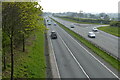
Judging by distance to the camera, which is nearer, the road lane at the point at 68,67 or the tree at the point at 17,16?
the tree at the point at 17,16

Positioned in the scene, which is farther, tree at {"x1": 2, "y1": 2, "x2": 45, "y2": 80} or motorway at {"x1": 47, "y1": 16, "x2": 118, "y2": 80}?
motorway at {"x1": 47, "y1": 16, "x2": 118, "y2": 80}

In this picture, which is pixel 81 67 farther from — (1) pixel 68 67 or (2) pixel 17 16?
(2) pixel 17 16

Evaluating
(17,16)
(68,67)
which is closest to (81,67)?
(68,67)

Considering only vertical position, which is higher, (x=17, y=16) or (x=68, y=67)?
(x=17, y=16)

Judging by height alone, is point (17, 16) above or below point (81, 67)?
above

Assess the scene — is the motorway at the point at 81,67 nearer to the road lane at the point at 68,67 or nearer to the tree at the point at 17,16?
the road lane at the point at 68,67

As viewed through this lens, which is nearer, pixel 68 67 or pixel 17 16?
pixel 17 16

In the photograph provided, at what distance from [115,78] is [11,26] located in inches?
459

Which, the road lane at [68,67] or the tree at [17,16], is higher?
the tree at [17,16]

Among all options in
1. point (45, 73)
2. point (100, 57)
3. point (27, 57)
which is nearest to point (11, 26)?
point (45, 73)

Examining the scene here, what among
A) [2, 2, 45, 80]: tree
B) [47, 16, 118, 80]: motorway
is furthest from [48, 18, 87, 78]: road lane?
[2, 2, 45, 80]: tree

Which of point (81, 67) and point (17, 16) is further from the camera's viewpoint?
point (81, 67)

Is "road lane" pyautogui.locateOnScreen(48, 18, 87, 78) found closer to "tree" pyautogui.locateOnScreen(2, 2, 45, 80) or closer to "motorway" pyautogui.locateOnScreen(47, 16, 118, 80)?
"motorway" pyautogui.locateOnScreen(47, 16, 118, 80)

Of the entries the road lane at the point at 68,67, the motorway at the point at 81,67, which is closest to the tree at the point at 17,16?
the road lane at the point at 68,67
